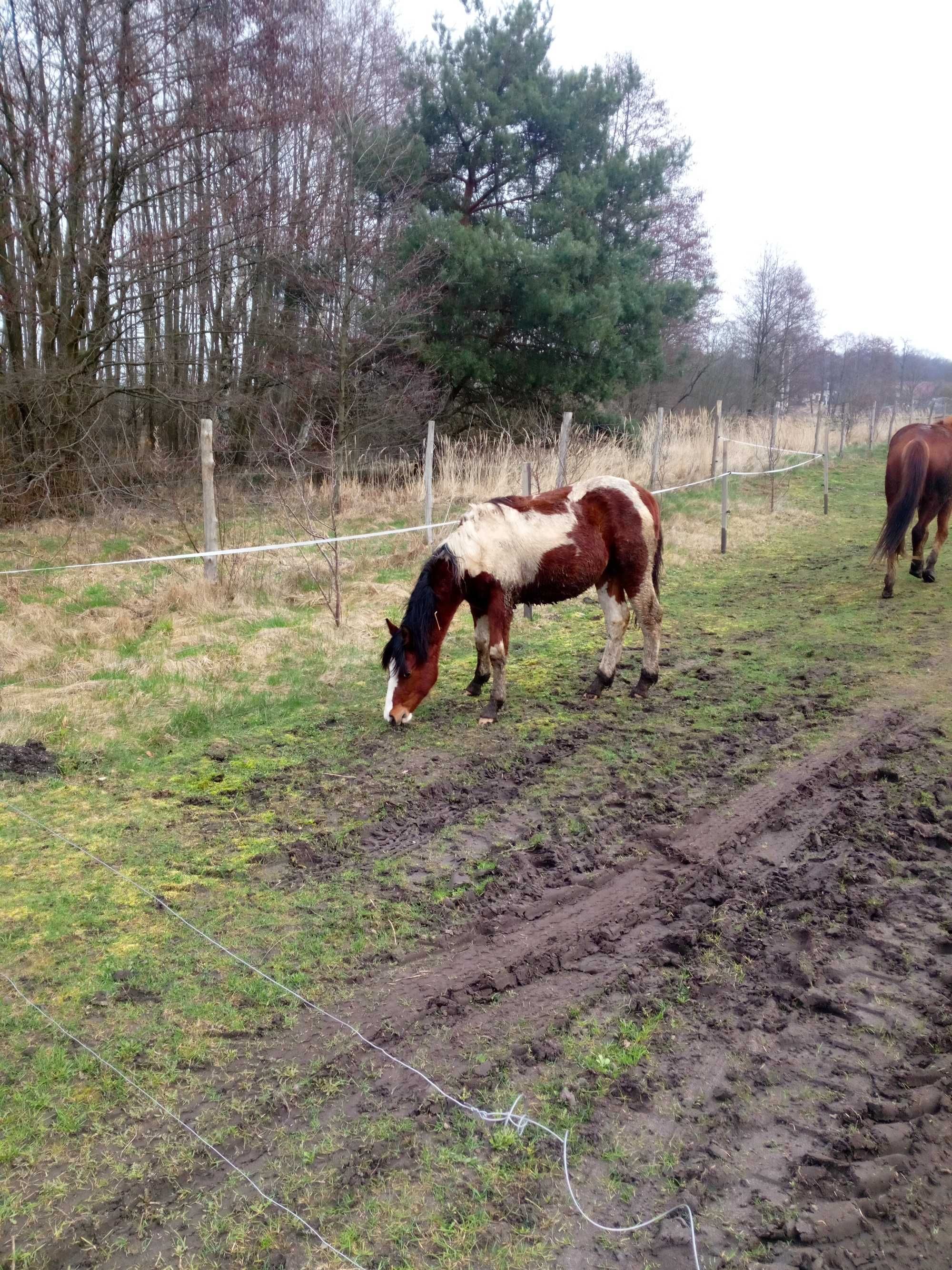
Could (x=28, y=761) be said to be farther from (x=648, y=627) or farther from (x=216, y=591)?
(x=648, y=627)

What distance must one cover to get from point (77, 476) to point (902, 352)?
4519 cm

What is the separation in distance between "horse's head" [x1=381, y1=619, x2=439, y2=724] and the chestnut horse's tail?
565 centimetres

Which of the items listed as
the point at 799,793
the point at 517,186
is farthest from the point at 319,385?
the point at 799,793

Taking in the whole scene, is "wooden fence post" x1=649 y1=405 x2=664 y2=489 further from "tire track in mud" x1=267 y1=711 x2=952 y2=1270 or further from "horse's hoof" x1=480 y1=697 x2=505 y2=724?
"tire track in mud" x1=267 y1=711 x2=952 y2=1270

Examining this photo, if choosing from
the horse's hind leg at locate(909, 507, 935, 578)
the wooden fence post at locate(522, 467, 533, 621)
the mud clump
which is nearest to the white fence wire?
the mud clump

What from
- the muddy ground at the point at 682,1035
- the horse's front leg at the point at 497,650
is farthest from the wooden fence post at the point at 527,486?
the muddy ground at the point at 682,1035

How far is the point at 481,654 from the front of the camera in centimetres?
604

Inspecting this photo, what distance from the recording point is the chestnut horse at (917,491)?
8.41 metres

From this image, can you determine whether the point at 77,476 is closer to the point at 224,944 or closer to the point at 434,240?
the point at 434,240

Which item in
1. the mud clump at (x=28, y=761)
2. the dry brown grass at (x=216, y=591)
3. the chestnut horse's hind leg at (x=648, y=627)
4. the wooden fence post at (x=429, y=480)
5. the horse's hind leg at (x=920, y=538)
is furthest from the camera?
the wooden fence post at (x=429, y=480)

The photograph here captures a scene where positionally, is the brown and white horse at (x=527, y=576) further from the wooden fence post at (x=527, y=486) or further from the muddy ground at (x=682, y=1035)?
the wooden fence post at (x=527, y=486)

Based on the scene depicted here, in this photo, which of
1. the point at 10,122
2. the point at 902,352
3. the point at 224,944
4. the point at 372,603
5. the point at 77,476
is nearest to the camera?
the point at 224,944

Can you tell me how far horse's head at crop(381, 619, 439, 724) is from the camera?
5.38m

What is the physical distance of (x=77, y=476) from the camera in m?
12.2
